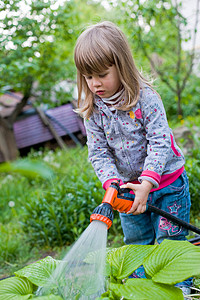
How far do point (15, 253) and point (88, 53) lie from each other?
1.72 metres

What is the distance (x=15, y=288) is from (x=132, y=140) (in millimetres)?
857

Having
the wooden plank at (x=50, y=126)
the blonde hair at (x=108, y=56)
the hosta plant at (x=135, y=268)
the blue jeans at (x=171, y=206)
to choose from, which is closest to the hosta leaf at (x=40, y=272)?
the hosta plant at (x=135, y=268)

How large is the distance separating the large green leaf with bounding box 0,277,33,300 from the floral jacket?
22.4 inches

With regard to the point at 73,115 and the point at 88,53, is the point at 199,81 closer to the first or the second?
the point at 73,115

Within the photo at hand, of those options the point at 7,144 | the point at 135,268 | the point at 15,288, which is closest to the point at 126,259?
the point at 135,268

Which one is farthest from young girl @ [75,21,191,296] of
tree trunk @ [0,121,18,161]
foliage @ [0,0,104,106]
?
tree trunk @ [0,121,18,161]

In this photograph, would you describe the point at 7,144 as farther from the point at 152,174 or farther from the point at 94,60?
the point at 152,174

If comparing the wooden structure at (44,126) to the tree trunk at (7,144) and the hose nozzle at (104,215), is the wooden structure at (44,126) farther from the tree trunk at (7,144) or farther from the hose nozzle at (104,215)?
the hose nozzle at (104,215)

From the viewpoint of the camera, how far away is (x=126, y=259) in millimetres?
1395

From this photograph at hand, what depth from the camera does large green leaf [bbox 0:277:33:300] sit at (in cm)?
125

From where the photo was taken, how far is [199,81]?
7.32 metres

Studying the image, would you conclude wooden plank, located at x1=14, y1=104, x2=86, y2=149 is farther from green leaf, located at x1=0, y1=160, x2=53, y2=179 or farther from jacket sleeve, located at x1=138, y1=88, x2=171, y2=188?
green leaf, located at x1=0, y1=160, x2=53, y2=179

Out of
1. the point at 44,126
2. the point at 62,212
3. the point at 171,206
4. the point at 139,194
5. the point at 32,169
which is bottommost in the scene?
the point at 44,126

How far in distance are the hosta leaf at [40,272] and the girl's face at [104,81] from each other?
0.81 m
